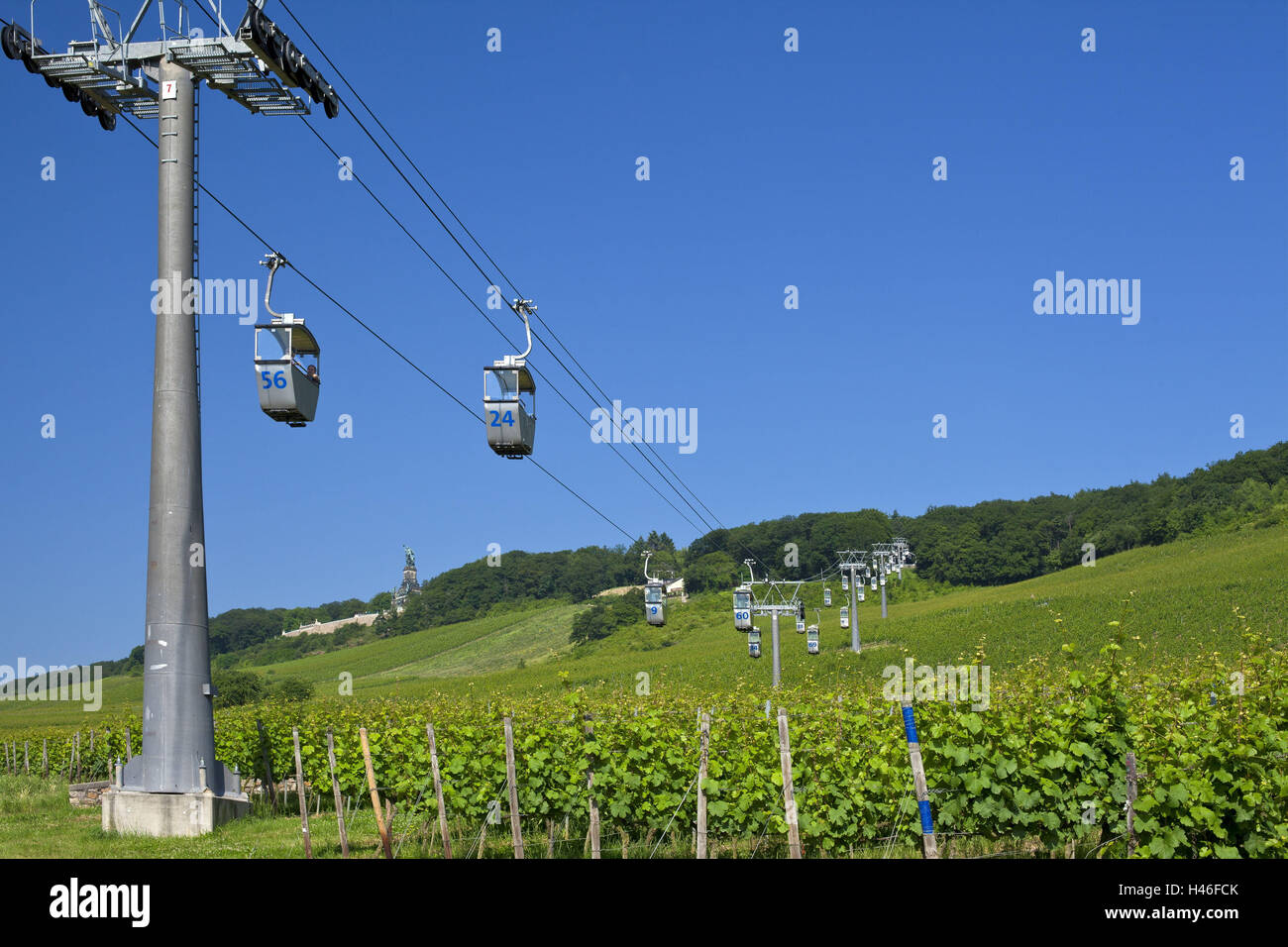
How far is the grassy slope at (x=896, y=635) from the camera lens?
51375 millimetres

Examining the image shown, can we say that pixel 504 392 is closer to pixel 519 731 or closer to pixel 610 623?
pixel 519 731

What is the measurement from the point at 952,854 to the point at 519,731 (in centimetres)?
633

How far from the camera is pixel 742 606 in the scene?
3725cm

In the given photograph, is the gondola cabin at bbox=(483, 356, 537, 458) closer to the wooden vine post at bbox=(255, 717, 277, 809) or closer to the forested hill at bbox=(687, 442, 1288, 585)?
the wooden vine post at bbox=(255, 717, 277, 809)

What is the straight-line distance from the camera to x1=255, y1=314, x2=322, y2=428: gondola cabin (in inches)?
545

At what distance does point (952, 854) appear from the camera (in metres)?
11.4

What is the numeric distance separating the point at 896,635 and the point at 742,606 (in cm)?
3080

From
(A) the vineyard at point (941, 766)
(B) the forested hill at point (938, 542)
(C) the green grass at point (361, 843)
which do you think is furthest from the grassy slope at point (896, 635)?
(B) the forested hill at point (938, 542)

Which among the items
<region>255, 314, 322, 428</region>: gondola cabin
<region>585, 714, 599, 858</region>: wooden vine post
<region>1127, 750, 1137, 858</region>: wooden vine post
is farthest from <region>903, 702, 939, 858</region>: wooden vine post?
<region>255, 314, 322, 428</region>: gondola cabin

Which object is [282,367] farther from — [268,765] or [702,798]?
[268,765]

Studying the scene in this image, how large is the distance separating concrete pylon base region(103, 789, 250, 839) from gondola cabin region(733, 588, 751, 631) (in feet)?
74.0

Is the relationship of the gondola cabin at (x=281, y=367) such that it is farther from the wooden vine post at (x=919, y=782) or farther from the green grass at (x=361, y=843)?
the wooden vine post at (x=919, y=782)
